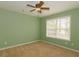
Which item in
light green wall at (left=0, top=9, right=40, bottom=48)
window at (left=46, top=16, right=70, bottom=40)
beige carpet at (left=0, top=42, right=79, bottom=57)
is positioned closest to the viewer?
beige carpet at (left=0, top=42, right=79, bottom=57)

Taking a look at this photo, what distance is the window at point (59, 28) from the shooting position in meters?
4.10

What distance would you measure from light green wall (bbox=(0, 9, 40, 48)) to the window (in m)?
0.90

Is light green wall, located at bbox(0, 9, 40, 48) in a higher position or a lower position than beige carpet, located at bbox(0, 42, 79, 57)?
higher

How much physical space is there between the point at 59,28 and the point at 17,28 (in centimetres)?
230

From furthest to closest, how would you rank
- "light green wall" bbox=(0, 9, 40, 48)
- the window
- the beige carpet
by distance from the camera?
the window < "light green wall" bbox=(0, 9, 40, 48) < the beige carpet

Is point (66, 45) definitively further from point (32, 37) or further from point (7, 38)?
point (7, 38)

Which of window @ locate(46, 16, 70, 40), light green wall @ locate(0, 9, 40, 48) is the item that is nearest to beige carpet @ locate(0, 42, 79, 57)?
light green wall @ locate(0, 9, 40, 48)

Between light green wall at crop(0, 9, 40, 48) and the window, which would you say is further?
the window

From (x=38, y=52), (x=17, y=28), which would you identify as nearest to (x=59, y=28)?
(x=38, y=52)

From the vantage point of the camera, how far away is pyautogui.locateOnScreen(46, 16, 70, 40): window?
4.10m

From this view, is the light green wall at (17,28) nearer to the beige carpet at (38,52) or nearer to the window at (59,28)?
the beige carpet at (38,52)

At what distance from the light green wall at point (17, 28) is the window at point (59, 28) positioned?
898 millimetres

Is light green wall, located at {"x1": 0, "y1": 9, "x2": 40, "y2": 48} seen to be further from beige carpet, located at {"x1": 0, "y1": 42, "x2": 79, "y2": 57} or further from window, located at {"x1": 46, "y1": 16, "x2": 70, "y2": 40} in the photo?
window, located at {"x1": 46, "y1": 16, "x2": 70, "y2": 40}

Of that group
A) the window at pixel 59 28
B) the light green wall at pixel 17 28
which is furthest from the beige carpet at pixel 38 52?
the window at pixel 59 28
